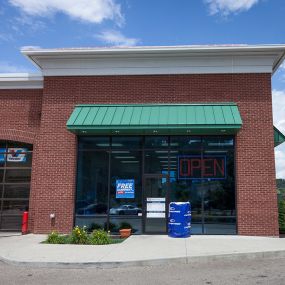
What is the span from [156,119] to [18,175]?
684 centimetres

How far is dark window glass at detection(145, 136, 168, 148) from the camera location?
16.7m

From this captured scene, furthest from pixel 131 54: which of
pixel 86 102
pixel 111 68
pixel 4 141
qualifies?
pixel 4 141

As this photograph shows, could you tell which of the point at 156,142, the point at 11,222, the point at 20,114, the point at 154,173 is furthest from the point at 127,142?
the point at 11,222

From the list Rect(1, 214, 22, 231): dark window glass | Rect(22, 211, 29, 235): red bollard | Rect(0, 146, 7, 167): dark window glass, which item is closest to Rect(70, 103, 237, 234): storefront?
Rect(22, 211, 29, 235): red bollard

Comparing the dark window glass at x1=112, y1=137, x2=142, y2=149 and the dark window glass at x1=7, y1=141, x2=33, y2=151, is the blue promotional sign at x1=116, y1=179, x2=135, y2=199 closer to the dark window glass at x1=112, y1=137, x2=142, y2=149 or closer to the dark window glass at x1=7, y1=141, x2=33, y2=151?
the dark window glass at x1=112, y1=137, x2=142, y2=149

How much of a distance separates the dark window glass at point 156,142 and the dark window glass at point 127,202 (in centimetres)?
57

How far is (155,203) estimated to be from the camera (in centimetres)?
1636

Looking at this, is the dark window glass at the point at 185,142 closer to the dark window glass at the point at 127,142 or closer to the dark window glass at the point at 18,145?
the dark window glass at the point at 127,142

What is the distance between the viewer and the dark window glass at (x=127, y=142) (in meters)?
16.8

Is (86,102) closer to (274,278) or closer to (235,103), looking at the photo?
(235,103)

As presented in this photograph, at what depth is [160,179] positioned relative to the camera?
647 inches

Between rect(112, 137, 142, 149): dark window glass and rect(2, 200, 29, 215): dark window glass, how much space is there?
4.70 metres

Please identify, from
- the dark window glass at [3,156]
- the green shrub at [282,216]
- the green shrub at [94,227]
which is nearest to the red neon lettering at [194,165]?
the green shrub at [282,216]

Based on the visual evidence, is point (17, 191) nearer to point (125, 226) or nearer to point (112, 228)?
point (112, 228)
